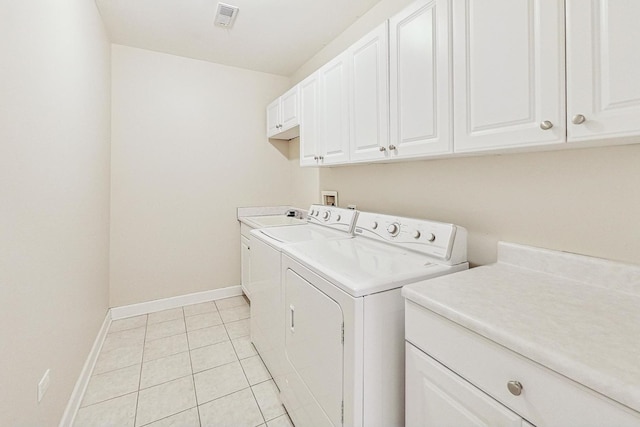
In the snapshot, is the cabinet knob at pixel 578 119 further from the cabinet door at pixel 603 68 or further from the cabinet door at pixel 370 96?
the cabinet door at pixel 370 96

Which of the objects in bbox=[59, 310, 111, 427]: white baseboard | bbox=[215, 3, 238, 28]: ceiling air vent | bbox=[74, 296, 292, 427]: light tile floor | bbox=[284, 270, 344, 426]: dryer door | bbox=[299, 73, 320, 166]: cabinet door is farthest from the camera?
bbox=[299, 73, 320, 166]: cabinet door

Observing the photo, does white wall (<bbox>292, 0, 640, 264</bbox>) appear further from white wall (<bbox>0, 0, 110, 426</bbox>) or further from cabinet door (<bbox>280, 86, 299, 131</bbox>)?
white wall (<bbox>0, 0, 110, 426</bbox>)

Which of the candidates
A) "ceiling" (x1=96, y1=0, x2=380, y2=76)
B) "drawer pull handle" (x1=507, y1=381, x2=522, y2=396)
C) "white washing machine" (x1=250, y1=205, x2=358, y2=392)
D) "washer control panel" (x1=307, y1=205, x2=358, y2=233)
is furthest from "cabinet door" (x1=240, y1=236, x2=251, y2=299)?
"drawer pull handle" (x1=507, y1=381, x2=522, y2=396)

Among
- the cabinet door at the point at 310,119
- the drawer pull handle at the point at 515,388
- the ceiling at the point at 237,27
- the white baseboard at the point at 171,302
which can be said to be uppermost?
the ceiling at the point at 237,27

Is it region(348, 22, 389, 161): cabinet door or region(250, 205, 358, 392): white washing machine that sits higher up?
Result: region(348, 22, 389, 161): cabinet door

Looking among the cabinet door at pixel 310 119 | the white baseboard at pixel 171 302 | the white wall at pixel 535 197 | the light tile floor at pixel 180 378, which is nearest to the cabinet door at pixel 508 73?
the white wall at pixel 535 197

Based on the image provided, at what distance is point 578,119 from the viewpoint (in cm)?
83

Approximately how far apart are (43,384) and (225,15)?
246 centimetres

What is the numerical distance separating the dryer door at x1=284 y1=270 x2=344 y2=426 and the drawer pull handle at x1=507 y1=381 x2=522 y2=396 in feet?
1.78

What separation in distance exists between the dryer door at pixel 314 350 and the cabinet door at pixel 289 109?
5.22ft

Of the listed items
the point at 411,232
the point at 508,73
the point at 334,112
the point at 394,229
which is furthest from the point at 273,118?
the point at 508,73

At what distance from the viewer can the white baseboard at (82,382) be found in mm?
1485

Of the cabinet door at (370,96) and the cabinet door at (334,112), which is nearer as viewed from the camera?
the cabinet door at (370,96)

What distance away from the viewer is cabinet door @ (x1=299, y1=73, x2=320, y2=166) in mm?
2219
